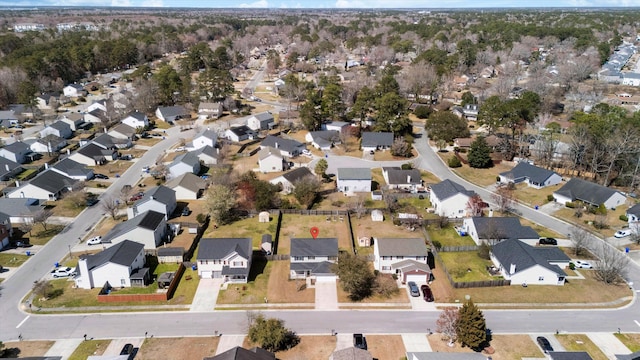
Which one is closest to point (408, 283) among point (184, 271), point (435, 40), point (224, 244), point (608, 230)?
point (224, 244)

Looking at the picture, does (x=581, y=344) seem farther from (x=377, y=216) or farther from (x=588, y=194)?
(x=588, y=194)

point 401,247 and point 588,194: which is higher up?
point 588,194

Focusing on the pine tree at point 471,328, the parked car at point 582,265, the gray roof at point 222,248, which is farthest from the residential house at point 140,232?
the parked car at point 582,265

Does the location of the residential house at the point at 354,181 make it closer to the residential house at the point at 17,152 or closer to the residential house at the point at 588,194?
the residential house at the point at 588,194

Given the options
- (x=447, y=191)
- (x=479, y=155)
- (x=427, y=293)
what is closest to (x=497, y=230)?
(x=447, y=191)

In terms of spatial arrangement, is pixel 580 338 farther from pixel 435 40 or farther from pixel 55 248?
pixel 435 40
